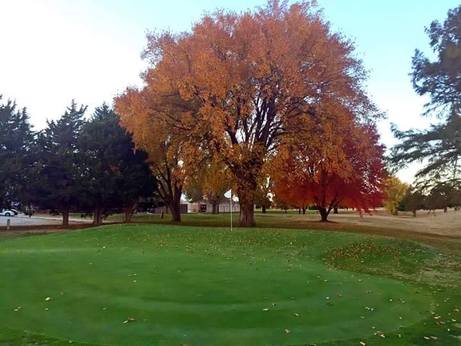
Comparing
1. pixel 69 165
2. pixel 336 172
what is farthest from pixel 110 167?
pixel 336 172

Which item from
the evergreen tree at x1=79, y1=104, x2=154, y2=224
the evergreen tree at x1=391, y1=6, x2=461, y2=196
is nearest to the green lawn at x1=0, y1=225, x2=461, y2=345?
the evergreen tree at x1=391, y1=6, x2=461, y2=196

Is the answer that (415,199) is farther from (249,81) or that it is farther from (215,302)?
(215,302)

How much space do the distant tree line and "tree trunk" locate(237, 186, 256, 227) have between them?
11.2m

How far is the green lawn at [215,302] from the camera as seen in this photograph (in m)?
7.48

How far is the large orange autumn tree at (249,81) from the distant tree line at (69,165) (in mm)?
9710

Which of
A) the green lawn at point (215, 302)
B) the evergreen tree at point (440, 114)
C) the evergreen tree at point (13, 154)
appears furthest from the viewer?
the evergreen tree at point (13, 154)

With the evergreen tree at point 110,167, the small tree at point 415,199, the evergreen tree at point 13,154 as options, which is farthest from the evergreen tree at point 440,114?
the evergreen tree at point 13,154

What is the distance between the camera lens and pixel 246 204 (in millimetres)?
30750

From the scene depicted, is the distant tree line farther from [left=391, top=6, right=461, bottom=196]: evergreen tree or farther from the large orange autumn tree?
[left=391, top=6, right=461, bottom=196]: evergreen tree

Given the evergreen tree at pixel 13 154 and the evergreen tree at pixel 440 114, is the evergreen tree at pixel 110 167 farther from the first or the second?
the evergreen tree at pixel 440 114

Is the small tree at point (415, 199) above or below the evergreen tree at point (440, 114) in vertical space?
below

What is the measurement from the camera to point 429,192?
29.6m

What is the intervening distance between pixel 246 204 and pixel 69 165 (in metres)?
15.5

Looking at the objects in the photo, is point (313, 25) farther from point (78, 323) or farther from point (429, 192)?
point (78, 323)
